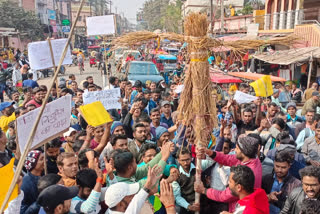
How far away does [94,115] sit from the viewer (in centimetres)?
404

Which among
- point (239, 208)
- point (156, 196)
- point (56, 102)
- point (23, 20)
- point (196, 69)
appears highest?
point (23, 20)

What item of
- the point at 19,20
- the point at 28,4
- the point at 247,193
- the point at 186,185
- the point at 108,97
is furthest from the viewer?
the point at 28,4

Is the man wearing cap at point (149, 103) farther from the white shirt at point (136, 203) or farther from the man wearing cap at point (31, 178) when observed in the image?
the white shirt at point (136, 203)

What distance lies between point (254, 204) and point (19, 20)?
3526cm

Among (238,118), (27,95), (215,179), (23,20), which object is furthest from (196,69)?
(23,20)

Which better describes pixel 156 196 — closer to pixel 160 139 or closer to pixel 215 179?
pixel 215 179

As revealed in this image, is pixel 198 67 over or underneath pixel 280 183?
over

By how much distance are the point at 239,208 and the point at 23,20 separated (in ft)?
117

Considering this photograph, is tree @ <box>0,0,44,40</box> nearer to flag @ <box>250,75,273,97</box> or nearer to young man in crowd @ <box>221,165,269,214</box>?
flag @ <box>250,75,273,97</box>

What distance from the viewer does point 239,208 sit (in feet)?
8.32

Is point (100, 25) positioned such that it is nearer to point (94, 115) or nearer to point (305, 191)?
point (94, 115)

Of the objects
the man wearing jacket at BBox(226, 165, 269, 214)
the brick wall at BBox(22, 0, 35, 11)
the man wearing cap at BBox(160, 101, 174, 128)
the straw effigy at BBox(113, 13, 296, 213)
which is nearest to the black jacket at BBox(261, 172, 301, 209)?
the man wearing jacket at BBox(226, 165, 269, 214)

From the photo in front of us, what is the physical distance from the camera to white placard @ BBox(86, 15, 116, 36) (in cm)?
793

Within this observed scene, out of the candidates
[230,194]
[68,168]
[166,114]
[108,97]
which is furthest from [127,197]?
[166,114]
